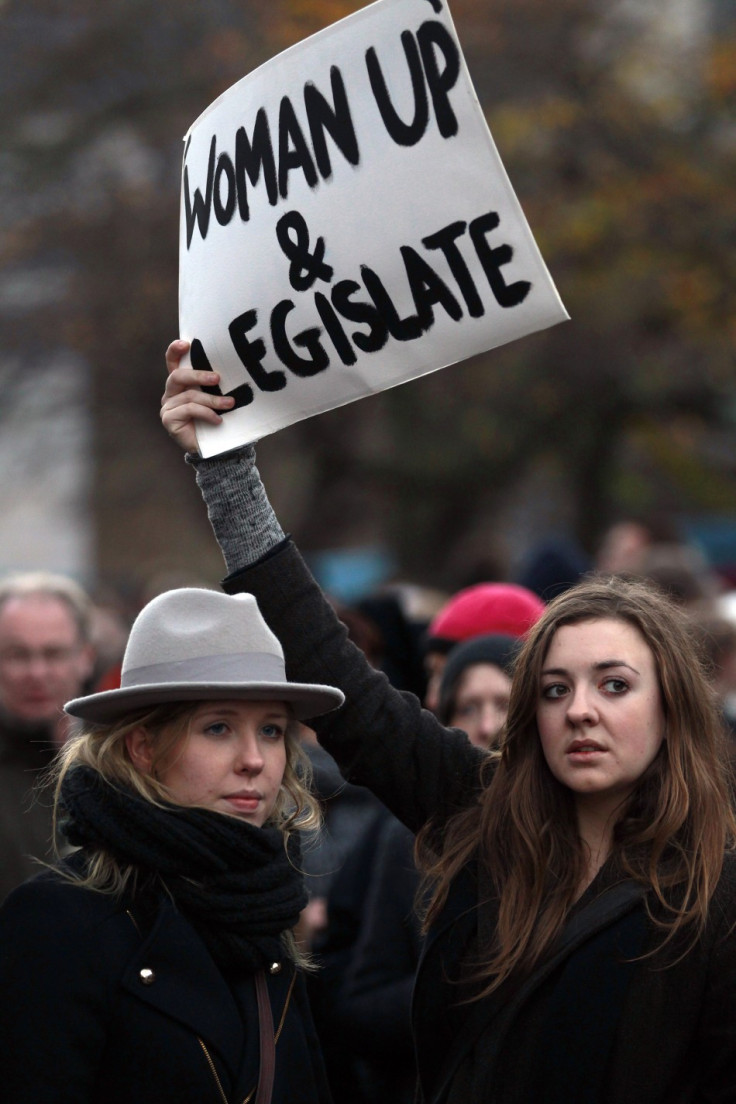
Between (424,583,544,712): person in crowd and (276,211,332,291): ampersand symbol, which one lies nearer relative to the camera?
(276,211,332,291): ampersand symbol

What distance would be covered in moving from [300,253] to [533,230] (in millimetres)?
12575

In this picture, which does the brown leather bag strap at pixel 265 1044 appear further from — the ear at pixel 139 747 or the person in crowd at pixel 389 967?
the person in crowd at pixel 389 967

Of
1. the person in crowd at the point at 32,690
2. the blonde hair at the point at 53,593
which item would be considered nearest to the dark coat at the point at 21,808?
the person in crowd at the point at 32,690

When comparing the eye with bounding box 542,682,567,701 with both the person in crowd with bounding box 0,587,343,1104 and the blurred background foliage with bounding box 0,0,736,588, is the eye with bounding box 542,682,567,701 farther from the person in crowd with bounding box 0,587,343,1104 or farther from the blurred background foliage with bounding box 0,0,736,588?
the blurred background foliage with bounding box 0,0,736,588

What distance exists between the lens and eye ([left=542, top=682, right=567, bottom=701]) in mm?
2914

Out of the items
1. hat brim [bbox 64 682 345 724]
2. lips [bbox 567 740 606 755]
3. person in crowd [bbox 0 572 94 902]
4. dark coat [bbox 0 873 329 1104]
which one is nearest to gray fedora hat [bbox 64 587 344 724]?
hat brim [bbox 64 682 345 724]

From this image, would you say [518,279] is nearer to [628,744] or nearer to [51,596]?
[628,744]

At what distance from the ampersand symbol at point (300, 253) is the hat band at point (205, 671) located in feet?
2.40

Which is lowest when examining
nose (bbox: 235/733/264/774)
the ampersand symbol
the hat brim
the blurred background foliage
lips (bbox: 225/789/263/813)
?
lips (bbox: 225/789/263/813)

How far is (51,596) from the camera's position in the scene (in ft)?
17.5

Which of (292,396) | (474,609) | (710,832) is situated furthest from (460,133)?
(474,609)

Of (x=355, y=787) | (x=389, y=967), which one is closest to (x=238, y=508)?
(x=389, y=967)

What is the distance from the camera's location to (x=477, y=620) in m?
4.58

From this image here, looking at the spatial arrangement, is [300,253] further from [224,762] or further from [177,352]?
[224,762]
